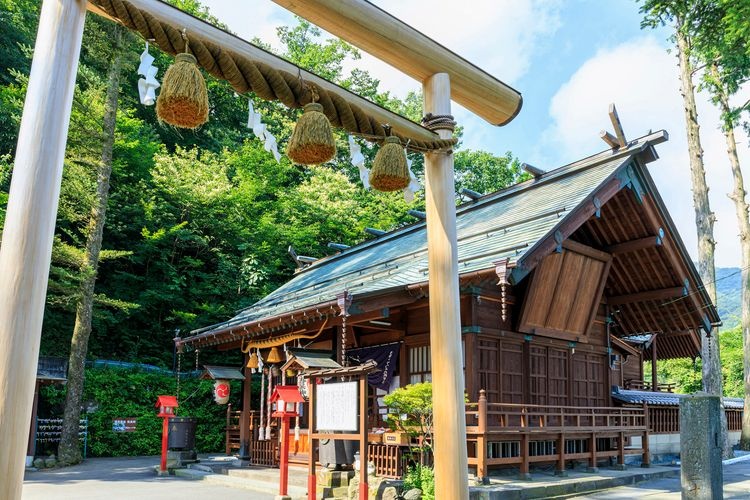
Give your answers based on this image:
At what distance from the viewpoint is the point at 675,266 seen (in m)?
14.2

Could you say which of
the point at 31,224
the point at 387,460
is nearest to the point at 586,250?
the point at 387,460

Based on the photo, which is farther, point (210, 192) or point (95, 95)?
point (210, 192)

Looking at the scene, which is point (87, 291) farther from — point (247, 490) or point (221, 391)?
point (247, 490)

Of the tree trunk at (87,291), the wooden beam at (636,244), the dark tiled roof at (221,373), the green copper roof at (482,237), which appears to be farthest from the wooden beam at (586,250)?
the tree trunk at (87,291)

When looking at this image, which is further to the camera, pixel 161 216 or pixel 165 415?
pixel 161 216

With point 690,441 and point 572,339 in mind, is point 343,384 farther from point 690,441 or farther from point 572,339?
point 572,339

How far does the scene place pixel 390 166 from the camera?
409 centimetres

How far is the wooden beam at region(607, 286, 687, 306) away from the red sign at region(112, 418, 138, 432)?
46.4ft

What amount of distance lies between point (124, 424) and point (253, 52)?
701 inches

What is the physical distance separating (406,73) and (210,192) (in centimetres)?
2036

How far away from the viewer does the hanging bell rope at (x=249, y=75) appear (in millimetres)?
3084

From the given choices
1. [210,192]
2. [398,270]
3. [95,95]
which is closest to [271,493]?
[398,270]

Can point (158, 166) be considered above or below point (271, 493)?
above

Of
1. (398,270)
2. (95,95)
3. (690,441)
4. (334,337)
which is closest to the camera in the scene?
(690,441)
